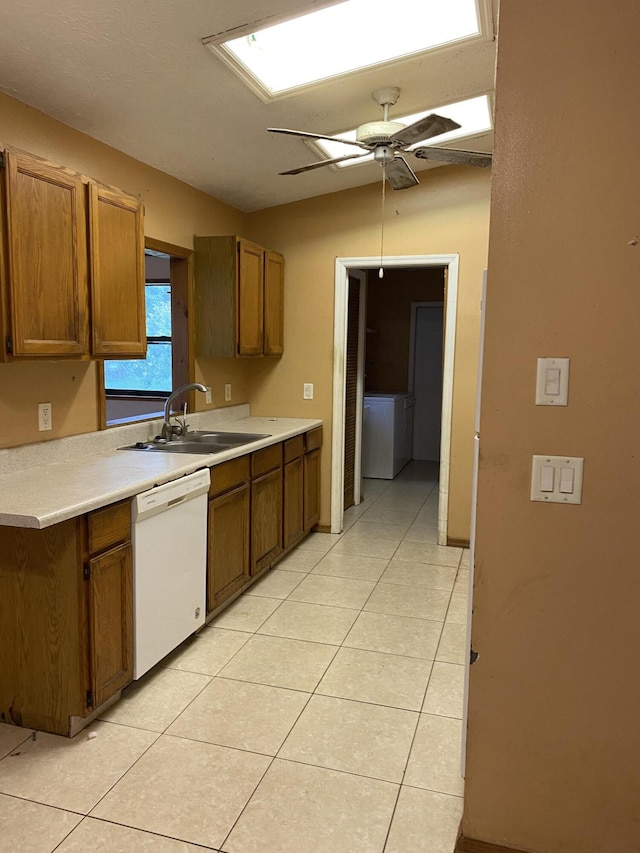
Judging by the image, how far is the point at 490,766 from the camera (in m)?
1.72

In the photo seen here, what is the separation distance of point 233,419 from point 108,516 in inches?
96.2

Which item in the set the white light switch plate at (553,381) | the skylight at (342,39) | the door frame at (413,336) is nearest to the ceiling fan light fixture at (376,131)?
the skylight at (342,39)

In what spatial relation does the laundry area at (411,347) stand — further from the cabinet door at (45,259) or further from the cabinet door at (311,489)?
the cabinet door at (45,259)

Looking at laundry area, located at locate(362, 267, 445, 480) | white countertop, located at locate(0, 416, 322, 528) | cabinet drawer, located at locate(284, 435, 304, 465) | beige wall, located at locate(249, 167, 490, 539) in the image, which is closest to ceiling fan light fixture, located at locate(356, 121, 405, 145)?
beige wall, located at locate(249, 167, 490, 539)

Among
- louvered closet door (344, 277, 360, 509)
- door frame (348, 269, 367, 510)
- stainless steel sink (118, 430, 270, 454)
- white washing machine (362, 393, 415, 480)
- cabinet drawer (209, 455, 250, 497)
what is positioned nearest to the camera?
cabinet drawer (209, 455, 250, 497)

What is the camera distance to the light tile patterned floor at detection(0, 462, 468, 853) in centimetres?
185

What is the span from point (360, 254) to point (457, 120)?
1.20m

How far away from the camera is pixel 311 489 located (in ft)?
15.5

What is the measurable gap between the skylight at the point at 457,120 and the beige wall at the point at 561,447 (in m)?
1.92

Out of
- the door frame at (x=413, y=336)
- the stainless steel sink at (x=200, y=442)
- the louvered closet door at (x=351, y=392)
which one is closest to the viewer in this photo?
the stainless steel sink at (x=200, y=442)

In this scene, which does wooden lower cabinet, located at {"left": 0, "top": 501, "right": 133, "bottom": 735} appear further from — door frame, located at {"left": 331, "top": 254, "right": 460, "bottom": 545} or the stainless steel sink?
door frame, located at {"left": 331, "top": 254, "right": 460, "bottom": 545}

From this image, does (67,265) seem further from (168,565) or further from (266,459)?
(266,459)

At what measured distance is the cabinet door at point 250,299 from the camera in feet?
13.4

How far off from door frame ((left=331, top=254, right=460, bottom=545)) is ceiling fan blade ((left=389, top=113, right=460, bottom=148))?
170cm
